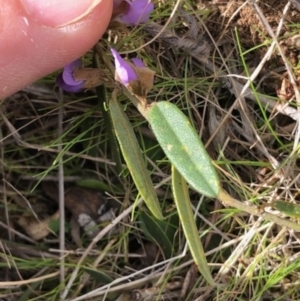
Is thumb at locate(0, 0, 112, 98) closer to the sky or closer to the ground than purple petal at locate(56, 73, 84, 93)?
closer to the sky

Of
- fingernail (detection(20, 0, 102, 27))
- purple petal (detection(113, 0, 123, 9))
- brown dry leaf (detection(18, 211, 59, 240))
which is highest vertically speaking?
fingernail (detection(20, 0, 102, 27))

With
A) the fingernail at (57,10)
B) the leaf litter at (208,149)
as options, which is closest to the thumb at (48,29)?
the fingernail at (57,10)

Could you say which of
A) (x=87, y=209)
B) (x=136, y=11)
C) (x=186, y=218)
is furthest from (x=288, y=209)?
(x=87, y=209)

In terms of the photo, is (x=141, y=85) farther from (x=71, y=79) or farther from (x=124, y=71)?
(x=71, y=79)

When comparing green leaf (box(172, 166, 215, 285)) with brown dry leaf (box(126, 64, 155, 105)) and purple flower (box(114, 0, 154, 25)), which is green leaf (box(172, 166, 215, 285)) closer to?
brown dry leaf (box(126, 64, 155, 105))

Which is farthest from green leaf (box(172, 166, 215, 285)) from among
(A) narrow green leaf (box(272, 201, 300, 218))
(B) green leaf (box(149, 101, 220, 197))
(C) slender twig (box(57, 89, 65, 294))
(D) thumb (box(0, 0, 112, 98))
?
(C) slender twig (box(57, 89, 65, 294))

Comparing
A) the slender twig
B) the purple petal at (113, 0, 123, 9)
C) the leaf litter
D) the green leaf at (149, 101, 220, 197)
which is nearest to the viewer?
the green leaf at (149, 101, 220, 197)

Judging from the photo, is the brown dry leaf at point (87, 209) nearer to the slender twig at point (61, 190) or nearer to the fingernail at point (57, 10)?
the slender twig at point (61, 190)
